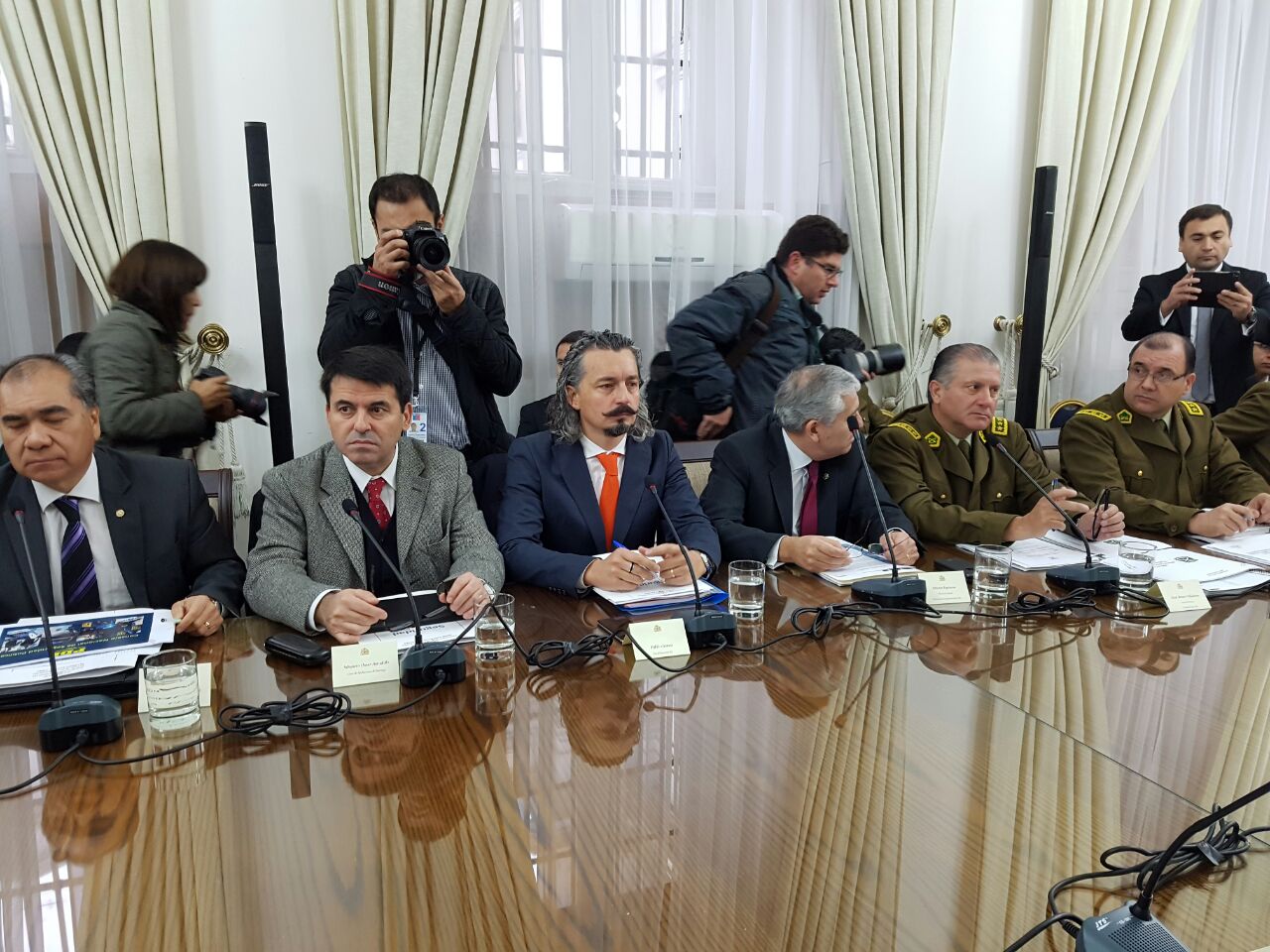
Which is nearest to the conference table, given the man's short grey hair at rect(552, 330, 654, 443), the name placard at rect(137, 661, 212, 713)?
the name placard at rect(137, 661, 212, 713)

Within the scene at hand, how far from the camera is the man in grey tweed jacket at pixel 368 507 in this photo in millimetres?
1918

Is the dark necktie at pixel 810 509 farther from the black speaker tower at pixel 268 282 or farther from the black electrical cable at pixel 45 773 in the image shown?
the black electrical cable at pixel 45 773

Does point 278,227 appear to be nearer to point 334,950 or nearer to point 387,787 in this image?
point 387,787

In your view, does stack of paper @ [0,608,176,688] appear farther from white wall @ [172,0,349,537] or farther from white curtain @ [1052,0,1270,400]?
white curtain @ [1052,0,1270,400]

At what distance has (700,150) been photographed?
3.78 m

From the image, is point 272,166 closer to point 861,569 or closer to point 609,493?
point 609,493

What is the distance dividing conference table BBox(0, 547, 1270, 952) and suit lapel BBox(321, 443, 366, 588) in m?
0.39

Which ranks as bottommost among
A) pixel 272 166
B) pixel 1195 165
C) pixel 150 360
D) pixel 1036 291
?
pixel 150 360

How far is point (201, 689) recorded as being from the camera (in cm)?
140

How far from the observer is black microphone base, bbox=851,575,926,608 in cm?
182

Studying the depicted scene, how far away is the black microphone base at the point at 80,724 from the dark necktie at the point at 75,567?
60 centimetres

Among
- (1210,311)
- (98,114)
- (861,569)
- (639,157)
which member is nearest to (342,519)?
(861,569)

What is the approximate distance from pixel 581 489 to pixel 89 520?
3.37 ft

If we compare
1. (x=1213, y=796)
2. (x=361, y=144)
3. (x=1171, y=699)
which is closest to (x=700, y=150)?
(x=361, y=144)
